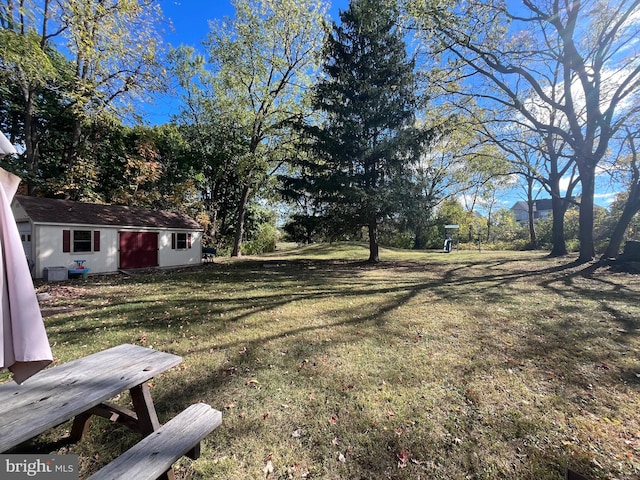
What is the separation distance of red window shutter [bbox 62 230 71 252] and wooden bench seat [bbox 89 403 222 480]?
12817 mm

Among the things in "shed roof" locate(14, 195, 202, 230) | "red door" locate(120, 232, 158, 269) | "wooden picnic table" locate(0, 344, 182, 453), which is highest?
"shed roof" locate(14, 195, 202, 230)

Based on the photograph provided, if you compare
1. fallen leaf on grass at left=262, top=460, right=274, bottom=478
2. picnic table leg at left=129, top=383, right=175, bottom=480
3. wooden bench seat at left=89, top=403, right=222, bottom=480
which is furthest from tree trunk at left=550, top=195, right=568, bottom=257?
picnic table leg at left=129, top=383, right=175, bottom=480

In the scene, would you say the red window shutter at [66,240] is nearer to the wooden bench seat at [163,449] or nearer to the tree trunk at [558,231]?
the wooden bench seat at [163,449]

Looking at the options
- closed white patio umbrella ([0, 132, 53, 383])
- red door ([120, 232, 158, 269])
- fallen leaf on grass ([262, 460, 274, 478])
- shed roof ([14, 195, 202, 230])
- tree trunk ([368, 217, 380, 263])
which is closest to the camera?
closed white patio umbrella ([0, 132, 53, 383])

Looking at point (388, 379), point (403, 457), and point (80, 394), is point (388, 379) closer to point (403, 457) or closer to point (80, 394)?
point (403, 457)

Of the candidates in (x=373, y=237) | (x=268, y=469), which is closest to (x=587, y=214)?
(x=373, y=237)

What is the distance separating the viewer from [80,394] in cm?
183

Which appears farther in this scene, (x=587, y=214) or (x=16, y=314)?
(x=587, y=214)

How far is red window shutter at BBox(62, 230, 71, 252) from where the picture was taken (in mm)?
10992

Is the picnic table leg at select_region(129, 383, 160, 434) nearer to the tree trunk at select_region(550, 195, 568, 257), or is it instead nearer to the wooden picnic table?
the wooden picnic table

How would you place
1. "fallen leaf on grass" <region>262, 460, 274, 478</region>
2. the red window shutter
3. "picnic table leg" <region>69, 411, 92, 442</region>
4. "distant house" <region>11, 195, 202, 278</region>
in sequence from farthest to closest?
the red window shutter → "distant house" <region>11, 195, 202, 278</region> → "picnic table leg" <region>69, 411, 92, 442</region> → "fallen leaf on grass" <region>262, 460, 274, 478</region>

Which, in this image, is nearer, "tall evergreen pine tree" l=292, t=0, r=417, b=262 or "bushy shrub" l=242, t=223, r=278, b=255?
"tall evergreen pine tree" l=292, t=0, r=417, b=262

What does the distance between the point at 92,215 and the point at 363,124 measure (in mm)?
13149

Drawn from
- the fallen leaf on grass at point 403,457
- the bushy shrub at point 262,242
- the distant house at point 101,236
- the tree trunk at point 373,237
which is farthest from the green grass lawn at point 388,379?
the bushy shrub at point 262,242
